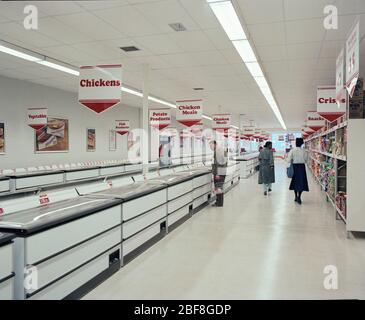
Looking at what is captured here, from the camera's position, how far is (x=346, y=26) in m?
5.45

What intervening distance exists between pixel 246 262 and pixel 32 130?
8.17m

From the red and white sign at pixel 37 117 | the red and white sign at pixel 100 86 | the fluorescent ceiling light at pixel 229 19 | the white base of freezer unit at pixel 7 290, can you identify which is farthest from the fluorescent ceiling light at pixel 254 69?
the white base of freezer unit at pixel 7 290

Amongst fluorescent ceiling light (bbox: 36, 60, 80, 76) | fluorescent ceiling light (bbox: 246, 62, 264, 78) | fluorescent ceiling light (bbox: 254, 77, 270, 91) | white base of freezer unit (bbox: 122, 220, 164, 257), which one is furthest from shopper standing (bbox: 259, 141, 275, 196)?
fluorescent ceiling light (bbox: 36, 60, 80, 76)

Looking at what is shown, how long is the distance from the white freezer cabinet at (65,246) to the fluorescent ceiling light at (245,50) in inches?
151

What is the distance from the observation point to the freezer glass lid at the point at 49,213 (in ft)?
9.51

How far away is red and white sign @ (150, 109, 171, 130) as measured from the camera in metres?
10.7

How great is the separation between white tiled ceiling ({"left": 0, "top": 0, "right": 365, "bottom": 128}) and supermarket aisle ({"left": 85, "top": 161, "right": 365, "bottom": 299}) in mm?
3443

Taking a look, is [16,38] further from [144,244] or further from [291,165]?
[291,165]

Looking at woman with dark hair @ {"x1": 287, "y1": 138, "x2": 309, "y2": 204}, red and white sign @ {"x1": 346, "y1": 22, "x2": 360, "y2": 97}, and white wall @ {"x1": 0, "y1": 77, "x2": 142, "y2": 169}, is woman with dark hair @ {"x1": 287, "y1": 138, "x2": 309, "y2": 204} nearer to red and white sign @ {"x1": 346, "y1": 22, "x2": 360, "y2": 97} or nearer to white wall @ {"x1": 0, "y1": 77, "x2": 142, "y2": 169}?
red and white sign @ {"x1": 346, "y1": 22, "x2": 360, "y2": 97}

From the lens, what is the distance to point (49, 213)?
3.34m

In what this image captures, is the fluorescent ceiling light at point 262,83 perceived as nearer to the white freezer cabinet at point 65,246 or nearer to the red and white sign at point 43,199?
the white freezer cabinet at point 65,246

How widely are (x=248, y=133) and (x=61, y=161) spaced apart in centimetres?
1338

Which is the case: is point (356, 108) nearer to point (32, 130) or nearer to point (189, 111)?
point (189, 111)

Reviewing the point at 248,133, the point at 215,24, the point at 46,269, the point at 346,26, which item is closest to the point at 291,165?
the point at 346,26
